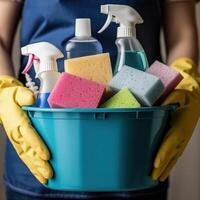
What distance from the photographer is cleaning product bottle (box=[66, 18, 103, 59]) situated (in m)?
0.57

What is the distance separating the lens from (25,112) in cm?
57

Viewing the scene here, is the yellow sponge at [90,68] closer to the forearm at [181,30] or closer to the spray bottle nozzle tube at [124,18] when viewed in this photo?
the spray bottle nozzle tube at [124,18]

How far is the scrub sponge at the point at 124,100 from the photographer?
0.51m

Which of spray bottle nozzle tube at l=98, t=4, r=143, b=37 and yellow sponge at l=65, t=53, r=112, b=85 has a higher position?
spray bottle nozzle tube at l=98, t=4, r=143, b=37

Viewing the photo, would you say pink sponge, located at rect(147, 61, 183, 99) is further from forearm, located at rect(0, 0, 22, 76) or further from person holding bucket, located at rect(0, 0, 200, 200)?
forearm, located at rect(0, 0, 22, 76)

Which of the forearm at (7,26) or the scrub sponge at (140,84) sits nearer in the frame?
the scrub sponge at (140,84)

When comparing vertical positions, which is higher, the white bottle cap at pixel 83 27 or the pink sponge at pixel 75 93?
the white bottle cap at pixel 83 27

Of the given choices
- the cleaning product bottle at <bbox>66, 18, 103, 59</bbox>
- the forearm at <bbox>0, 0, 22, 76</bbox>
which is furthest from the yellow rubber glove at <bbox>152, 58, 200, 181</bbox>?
the forearm at <bbox>0, 0, 22, 76</bbox>

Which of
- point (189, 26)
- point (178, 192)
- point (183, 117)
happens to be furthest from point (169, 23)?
point (178, 192)

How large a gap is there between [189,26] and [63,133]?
15.0 inches

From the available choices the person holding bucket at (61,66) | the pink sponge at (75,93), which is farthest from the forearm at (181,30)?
the pink sponge at (75,93)

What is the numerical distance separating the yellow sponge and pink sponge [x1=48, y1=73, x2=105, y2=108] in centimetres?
4

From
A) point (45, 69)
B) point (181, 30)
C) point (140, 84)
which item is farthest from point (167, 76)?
point (181, 30)

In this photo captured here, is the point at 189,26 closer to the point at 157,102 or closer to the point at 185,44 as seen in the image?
the point at 185,44
